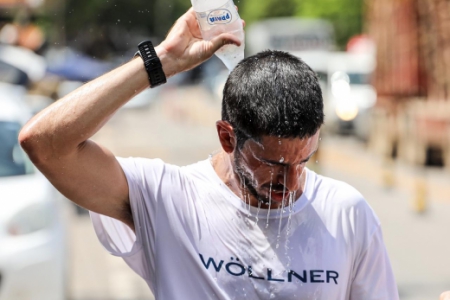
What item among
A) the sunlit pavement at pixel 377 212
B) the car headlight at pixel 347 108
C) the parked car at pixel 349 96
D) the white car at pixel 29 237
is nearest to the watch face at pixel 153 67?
the white car at pixel 29 237

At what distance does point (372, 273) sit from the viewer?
8.85 feet

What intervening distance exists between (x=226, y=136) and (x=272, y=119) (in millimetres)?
221

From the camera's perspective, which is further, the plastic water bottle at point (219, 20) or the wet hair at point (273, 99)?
the plastic water bottle at point (219, 20)

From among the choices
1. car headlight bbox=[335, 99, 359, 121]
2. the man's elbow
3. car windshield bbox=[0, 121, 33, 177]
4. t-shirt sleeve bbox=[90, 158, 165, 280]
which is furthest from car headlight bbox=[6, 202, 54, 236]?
car headlight bbox=[335, 99, 359, 121]

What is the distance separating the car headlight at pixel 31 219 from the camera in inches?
249

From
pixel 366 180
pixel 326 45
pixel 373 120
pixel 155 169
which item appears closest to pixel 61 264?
pixel 155 169

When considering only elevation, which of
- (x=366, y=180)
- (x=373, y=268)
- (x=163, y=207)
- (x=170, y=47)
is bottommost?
(x=366, y=180)

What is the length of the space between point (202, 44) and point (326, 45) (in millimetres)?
37435

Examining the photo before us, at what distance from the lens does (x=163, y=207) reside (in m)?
2.74

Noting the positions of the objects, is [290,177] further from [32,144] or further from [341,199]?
[32,144]

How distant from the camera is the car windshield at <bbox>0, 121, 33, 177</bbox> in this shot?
7012 millimetres

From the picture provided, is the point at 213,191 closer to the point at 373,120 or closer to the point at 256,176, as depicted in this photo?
the point at 256,176

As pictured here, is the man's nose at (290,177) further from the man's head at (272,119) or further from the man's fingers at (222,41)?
the man's fingers at (222,41)

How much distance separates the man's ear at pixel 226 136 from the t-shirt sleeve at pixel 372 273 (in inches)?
21.2
